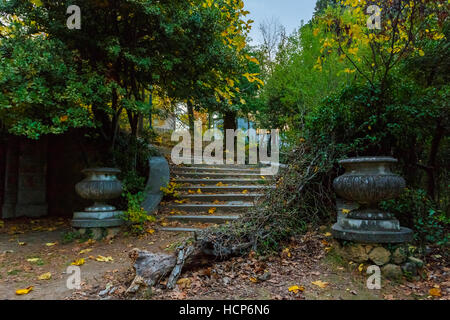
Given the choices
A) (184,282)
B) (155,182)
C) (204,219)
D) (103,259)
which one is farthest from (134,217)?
(184,282)

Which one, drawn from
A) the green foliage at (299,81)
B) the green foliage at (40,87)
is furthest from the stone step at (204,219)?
the green foliage at (299,81)

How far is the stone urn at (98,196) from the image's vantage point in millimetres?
4492

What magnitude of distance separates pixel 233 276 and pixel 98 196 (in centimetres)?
267

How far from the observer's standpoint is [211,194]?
5.88 m

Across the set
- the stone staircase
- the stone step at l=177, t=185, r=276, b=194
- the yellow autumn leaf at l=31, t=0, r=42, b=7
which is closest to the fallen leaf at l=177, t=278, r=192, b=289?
the stone staircase

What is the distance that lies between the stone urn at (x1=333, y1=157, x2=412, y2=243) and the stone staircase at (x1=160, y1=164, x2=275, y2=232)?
54.9 inches

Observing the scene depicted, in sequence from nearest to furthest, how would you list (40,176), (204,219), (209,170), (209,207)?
(204,219) < (209,207) < (40,176) < (209,170)

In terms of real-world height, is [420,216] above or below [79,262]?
above

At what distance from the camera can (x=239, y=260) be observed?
11.0 feet

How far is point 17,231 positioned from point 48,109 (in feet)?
9.44

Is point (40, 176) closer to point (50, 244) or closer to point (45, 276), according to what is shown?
point (50, 244)

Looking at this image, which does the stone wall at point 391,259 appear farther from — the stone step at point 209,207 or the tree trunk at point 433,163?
the stone step at point 209,207
